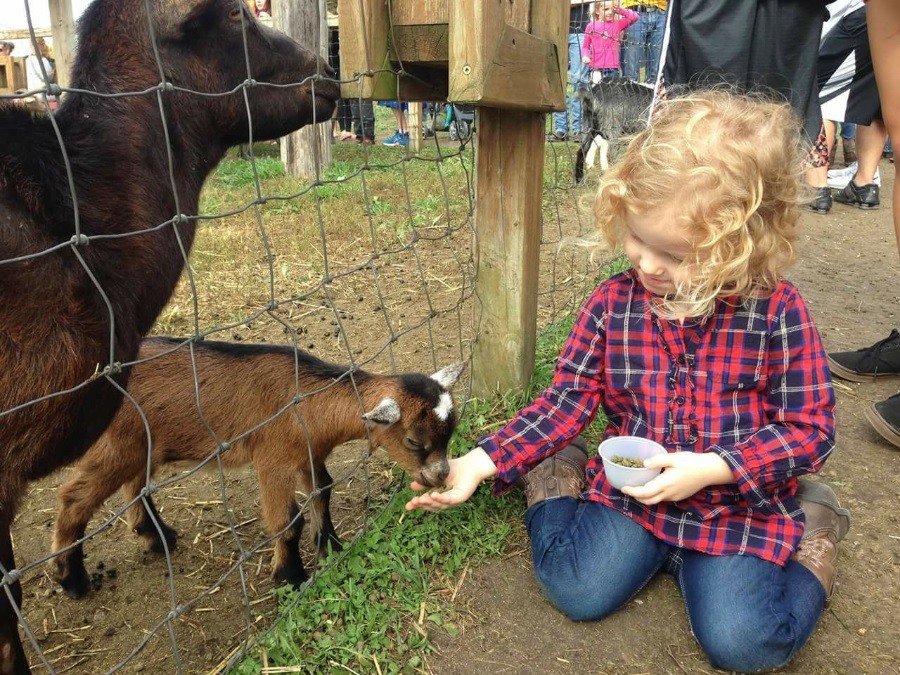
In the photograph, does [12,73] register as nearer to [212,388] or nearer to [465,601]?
[212,388]

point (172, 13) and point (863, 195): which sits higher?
point (172, 13)

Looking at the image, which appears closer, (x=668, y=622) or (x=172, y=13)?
(x=172, y=13)

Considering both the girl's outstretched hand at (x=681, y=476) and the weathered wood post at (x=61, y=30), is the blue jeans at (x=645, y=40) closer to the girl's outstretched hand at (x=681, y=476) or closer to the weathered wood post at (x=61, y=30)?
the weathered wood post at (x=61, y=30)

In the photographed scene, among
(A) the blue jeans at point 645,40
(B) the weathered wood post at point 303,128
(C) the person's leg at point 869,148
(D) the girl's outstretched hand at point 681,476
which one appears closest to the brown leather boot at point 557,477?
(D) the girl's outstretched hand at point 681,476

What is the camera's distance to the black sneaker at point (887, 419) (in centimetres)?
308

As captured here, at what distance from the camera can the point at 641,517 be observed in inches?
92.6

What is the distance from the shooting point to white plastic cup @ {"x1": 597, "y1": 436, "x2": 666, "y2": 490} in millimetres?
2119

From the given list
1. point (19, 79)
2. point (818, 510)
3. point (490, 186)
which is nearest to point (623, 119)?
point (490, 186)

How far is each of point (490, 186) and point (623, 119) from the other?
749cm

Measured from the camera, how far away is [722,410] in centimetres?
228

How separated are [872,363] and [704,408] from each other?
202cm

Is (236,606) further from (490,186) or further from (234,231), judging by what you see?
(234,231)

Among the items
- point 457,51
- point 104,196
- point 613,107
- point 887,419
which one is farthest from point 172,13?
point 613,107

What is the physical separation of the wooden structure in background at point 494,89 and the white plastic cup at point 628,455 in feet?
3.12
